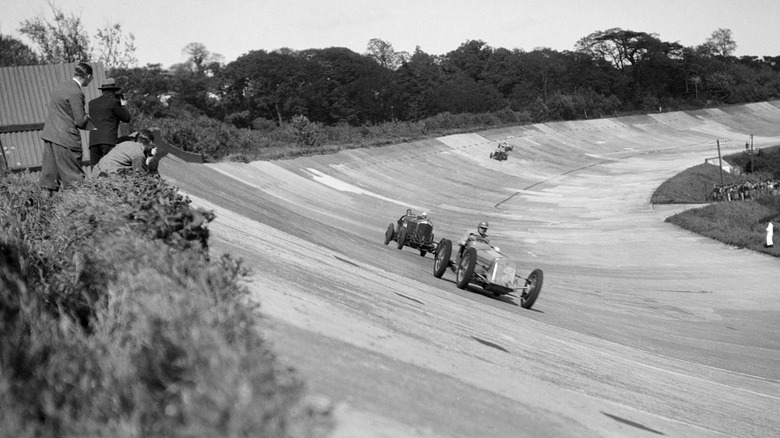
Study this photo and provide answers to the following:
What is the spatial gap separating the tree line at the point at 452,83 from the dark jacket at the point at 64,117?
65108mm

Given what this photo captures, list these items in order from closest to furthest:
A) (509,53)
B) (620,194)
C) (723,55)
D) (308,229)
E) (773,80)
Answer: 1. (308,229)
2. (620,194)
3. (773,80)
4. (509,53)
5. (723,55)

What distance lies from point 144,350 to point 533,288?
13.0 meters

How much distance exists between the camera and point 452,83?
127812 millimetres

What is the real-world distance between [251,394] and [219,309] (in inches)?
50.3

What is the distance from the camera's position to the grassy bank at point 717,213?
113 ft


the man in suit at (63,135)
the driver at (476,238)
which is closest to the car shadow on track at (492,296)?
the driver at (476,238)

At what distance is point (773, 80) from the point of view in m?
141

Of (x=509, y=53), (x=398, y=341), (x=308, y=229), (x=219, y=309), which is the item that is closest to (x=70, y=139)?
(x=398, y=341)

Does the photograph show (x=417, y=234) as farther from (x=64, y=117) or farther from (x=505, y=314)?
(x=64, y=117)

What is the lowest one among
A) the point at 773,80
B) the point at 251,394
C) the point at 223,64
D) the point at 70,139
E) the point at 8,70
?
the point at 251,394

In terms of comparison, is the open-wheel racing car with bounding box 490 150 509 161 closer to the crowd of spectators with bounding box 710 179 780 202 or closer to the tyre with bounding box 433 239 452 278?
the crowd of spectators with bounding box 710 179 780 202

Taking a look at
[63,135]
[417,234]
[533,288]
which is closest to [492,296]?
[533,288]

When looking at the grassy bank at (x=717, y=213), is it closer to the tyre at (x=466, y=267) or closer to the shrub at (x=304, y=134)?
the tyre at (x=466, y=267)

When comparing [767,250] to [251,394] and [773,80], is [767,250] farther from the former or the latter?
[773,80]
